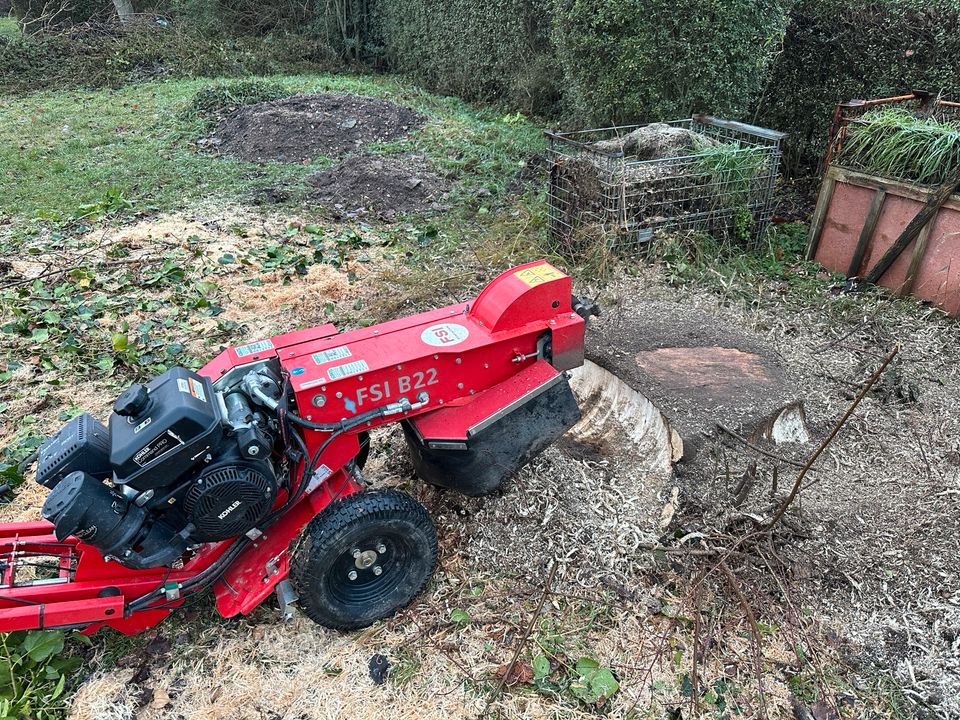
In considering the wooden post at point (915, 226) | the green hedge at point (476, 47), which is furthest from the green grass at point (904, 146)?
the green hedge at point (476, 47)

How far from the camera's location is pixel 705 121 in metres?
6.39

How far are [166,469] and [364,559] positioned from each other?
877mm

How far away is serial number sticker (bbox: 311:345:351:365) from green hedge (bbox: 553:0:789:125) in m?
5.49

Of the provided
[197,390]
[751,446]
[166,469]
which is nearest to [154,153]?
[197,390]

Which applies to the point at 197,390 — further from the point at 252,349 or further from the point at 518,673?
the point at 518,673

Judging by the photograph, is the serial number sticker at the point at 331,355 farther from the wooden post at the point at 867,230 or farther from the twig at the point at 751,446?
the wooden post at the point at 867,230

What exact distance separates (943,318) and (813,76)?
3457 mm

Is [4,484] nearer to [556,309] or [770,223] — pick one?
[556,309]

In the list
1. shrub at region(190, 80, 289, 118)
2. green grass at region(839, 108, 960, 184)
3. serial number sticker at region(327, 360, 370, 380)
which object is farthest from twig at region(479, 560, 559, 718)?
shrub at region(190, 80, 289, 118)

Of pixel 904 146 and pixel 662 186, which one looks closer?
pixel 904 146

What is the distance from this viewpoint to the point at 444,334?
2895 millimetres

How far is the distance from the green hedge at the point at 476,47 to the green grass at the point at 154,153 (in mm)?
606

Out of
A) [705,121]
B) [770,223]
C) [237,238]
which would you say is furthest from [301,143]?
[770,223]

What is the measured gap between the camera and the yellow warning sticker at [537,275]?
2.88 metres
